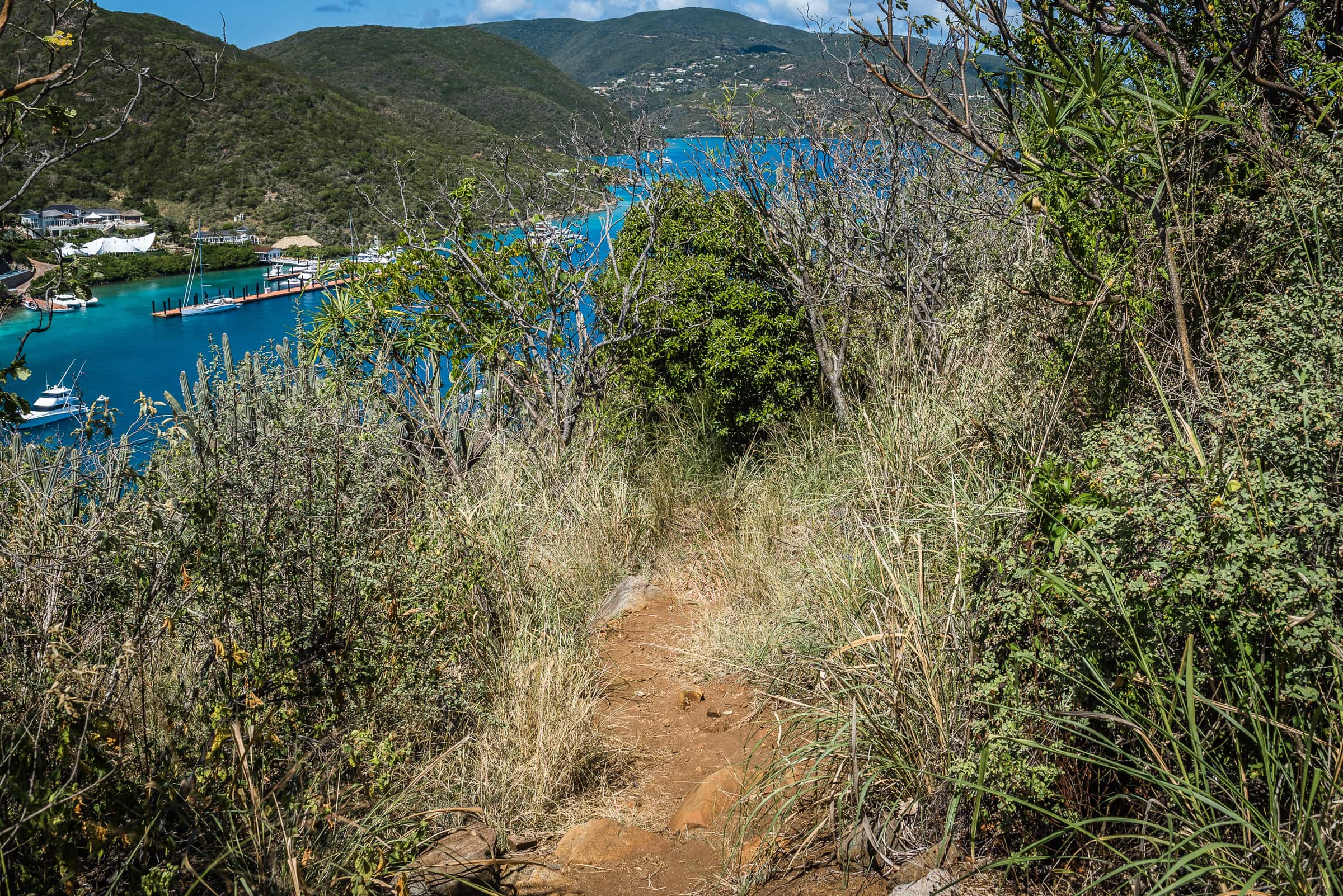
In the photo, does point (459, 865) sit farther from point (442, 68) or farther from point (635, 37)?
point (635, 37)

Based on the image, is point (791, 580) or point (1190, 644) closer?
point (1190, 644)

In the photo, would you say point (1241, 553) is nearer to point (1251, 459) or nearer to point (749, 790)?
point (1251, 459)

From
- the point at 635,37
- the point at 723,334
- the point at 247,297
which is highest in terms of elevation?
the point at 635,37

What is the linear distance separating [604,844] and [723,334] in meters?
3.84

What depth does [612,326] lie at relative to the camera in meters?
6.24

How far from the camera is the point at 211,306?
161ft

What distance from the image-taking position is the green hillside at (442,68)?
73438mm

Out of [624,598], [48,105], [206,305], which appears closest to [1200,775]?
[48,105]

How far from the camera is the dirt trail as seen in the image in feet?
8.20

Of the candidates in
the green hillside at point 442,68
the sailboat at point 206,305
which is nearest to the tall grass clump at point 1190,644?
the sailboat at point 206,305

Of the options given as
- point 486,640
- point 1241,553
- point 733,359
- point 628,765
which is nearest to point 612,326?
point 733,359

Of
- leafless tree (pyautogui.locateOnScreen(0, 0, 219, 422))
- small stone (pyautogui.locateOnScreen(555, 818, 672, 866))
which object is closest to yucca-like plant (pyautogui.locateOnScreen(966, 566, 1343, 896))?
small stone (pyautogui.locateOnScreen(555, 818, 672, 866))

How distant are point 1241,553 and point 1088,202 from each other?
1818 mm

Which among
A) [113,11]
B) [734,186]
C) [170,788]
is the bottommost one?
[170,788]
